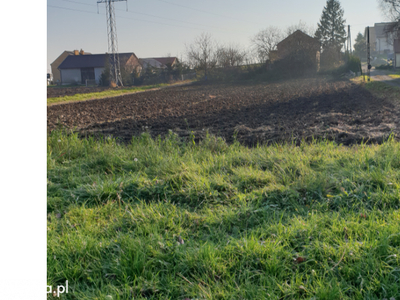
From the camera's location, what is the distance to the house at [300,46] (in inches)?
1877

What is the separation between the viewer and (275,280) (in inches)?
105

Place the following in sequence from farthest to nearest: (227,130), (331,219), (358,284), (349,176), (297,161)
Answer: (227,130) < (297,161) < (349,176) < (331,219) < (358,284)

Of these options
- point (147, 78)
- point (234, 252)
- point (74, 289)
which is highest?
point (147, 78)

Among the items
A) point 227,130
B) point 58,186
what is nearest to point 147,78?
point 227,130

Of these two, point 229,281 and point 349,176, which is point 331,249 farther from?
point 349,176

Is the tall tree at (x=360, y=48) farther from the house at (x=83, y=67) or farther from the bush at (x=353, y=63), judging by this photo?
the house at (x=83, y=67)

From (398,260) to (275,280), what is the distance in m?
1.14

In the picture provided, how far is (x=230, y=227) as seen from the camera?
12.0 ft

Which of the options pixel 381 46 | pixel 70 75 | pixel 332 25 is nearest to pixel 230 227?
pixel 70 75

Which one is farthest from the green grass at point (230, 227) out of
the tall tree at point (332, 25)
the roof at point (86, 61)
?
the tall tree at point (332, 25)

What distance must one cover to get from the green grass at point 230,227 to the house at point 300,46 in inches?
1811

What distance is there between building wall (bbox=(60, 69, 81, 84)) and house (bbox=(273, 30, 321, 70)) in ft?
135

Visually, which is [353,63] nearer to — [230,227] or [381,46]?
[230,227]

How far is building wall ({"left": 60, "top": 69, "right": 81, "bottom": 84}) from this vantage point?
67125 millimetres
